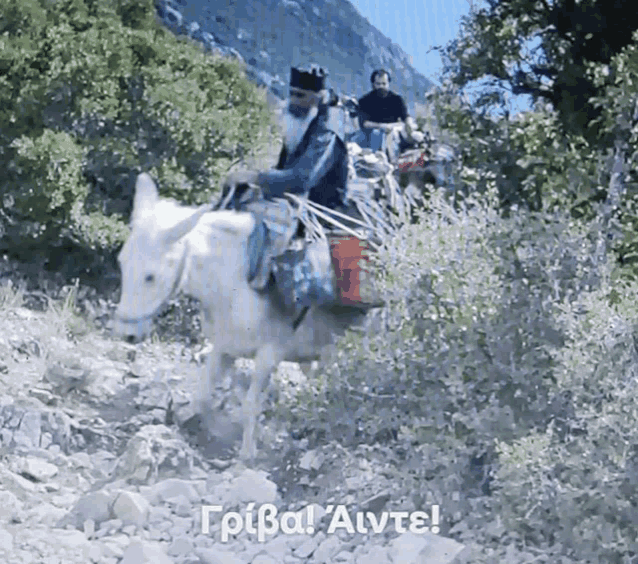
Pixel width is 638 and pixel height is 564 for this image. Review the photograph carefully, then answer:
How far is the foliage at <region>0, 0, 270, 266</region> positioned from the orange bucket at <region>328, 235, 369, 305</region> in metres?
0.36

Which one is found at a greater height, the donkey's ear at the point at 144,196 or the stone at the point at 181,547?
the donkey's ear at the point at 144,196

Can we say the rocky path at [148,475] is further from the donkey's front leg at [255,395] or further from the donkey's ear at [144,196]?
the donkey's ear at [144,196]

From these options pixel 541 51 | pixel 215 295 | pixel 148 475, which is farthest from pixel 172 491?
pixel 541 51

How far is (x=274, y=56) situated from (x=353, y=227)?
1.41 feet

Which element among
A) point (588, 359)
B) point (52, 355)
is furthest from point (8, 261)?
point (588, 359)

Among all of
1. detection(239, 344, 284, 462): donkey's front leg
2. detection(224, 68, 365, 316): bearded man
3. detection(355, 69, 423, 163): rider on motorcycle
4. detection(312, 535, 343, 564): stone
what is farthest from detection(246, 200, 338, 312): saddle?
detection(312, 535, 343, 564): stone

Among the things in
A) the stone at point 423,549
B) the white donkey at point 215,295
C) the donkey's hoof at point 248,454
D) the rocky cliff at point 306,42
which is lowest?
the stone at point 423,549

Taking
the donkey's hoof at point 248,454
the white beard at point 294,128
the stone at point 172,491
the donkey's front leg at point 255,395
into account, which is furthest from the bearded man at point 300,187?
the stone at point 172,491

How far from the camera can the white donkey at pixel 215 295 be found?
3.01 m

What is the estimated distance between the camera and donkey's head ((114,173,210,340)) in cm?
300

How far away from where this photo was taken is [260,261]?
3.12 meters

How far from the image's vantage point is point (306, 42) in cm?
315

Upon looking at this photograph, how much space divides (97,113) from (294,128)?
617 millimetres

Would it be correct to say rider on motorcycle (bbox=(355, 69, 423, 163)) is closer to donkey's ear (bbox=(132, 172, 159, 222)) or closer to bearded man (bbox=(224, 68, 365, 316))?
bearded man (bbox=(224, 68, 365, 316))
